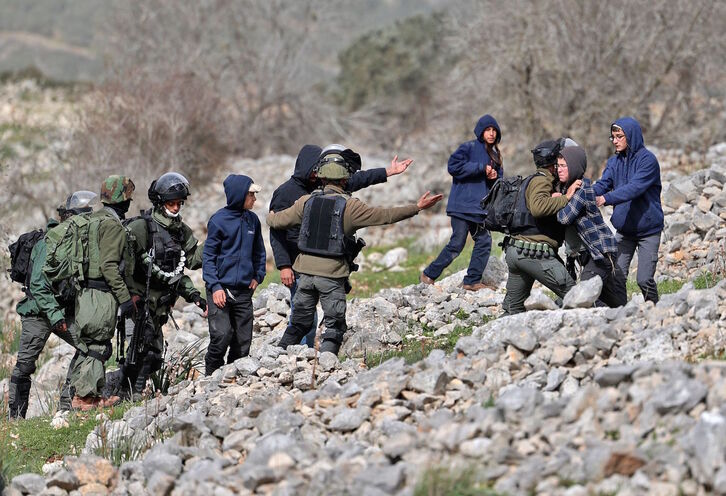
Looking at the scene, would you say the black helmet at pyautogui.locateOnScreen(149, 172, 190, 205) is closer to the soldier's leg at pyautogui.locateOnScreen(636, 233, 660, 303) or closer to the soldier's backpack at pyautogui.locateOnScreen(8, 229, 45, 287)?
the soldier's backpack at pyautogui.locateOnScreen(8, 229, 45, 287)

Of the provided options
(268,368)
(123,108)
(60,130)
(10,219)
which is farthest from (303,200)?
(60,130)

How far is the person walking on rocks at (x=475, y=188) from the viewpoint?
10.2m

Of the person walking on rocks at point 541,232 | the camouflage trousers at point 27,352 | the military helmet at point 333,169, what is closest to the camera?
the person walking on rocks at point 541,232

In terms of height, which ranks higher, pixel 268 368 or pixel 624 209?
pixel 624 209

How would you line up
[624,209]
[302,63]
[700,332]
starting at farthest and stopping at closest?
[302,63]
[624,209]
[700,332]

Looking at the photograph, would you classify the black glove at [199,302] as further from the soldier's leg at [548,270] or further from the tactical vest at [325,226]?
the soldier's leg at [548,270]

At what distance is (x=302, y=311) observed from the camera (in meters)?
7.89

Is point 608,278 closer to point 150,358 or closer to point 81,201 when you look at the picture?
point 150,358

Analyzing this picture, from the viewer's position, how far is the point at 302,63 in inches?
1203

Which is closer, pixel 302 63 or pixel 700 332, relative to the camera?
pixel 700 332

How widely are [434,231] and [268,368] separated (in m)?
11.5

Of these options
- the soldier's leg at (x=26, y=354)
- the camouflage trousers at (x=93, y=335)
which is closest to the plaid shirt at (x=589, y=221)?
the camouflage trousers at (x=93, y=335)

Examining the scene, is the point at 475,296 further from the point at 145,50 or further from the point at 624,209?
the point at 145,50

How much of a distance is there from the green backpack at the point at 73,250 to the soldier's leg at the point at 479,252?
3.93 meters
